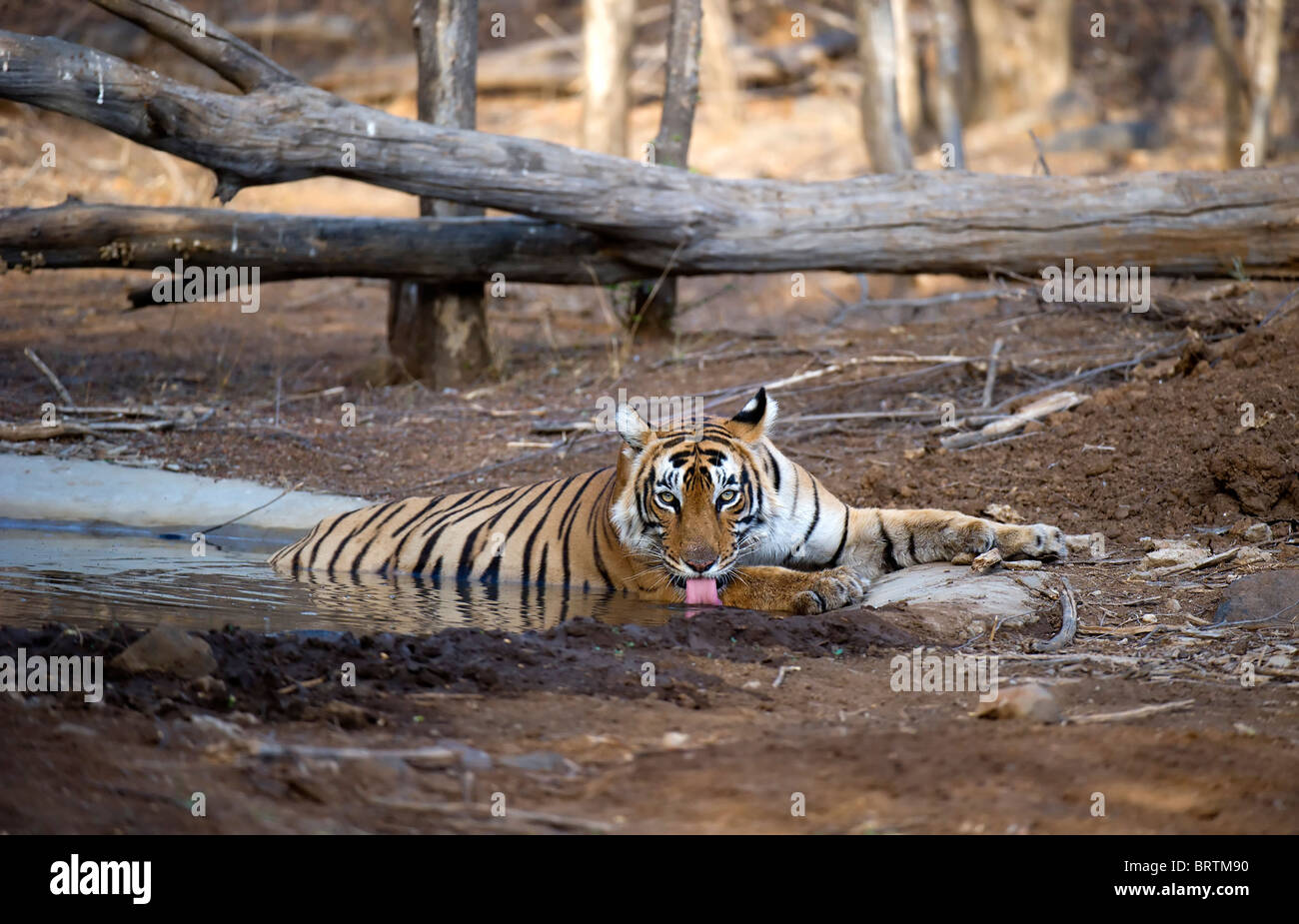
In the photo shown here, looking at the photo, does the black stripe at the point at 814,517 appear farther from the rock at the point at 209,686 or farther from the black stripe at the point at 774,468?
the rock at the point at 209,686

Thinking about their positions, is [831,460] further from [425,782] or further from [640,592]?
[425,782]

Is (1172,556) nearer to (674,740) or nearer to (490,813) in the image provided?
(674,740)

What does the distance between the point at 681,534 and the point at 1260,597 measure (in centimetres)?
206

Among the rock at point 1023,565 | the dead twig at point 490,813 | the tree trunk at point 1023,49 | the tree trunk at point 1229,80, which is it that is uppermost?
the tree trunk at point 1023,49

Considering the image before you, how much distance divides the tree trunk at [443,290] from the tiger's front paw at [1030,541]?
5189 mm

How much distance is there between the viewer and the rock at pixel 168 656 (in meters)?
3.30

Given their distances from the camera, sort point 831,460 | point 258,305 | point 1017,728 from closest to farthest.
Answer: point 1017,728
point 831,460
point 258,305

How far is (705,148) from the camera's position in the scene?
18.0 m

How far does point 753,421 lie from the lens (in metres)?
5.36

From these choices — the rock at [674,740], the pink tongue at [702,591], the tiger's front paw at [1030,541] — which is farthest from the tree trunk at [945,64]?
the rock at [674,740]

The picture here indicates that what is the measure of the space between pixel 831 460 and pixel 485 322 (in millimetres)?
3549

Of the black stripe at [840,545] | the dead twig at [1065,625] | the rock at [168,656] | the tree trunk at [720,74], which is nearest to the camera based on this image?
the rock at [168,656]

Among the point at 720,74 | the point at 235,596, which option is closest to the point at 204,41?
the point at 235,596
